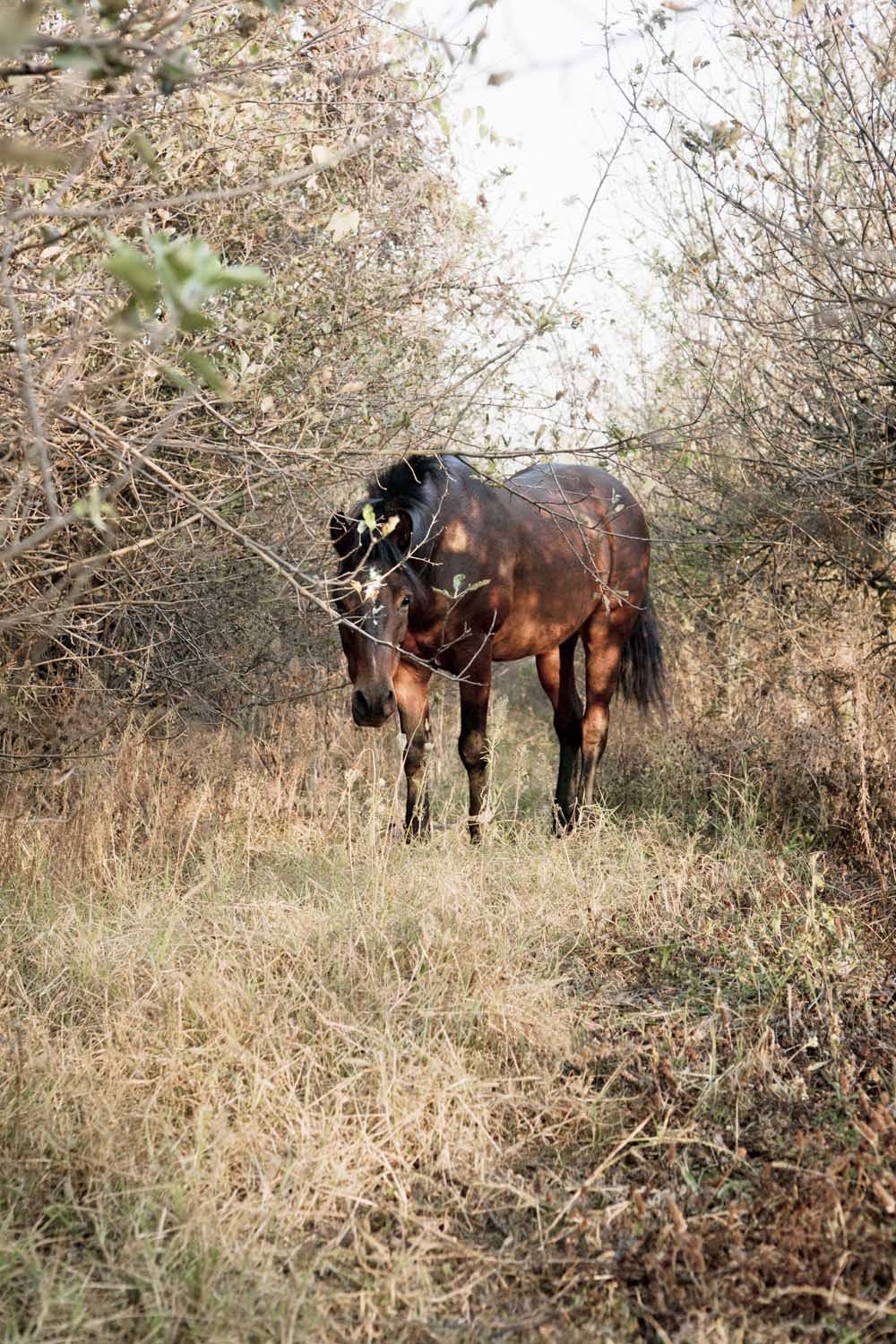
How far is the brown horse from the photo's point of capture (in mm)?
5148

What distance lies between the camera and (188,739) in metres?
6.31

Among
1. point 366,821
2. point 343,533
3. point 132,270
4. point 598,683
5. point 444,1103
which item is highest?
point 343,533

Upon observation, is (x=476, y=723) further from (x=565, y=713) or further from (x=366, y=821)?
(x=565, y=713)

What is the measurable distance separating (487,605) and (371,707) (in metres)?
1.10

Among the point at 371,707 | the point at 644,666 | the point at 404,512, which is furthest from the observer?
the point at 644,666

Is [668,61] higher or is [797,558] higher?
[668,61]

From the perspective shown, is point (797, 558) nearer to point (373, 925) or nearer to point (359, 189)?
point (359, 189)

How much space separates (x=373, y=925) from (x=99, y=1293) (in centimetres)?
154

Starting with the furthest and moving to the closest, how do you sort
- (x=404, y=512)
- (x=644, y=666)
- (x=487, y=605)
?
(x=644, y=666)
(x=487, y=605)
(x=404, y=512)

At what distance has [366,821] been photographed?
5930 millimetres

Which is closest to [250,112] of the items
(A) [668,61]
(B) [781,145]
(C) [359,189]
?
(C) [359,189]

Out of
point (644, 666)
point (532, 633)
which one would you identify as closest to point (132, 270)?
point (532, 633)

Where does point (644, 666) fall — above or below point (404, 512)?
below

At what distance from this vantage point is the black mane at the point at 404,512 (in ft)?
17.0
